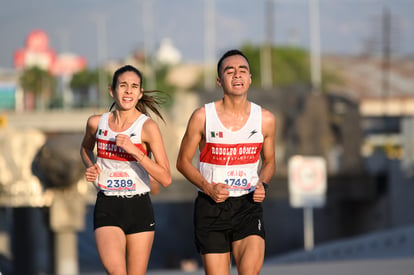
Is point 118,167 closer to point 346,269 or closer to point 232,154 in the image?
point 232,154

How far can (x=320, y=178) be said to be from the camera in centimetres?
2603

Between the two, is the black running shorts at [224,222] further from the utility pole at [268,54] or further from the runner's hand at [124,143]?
the utility pole at [268,54]

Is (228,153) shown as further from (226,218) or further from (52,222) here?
(52,222)

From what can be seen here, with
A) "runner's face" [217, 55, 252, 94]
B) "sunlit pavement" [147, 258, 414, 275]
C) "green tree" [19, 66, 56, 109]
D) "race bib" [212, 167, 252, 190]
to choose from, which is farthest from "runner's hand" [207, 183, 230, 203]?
"green tree" [19, 66, 56, 109]

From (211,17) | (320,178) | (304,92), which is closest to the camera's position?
(320,178)

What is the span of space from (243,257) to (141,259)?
0.77 meters

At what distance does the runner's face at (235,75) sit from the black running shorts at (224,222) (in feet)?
2.61

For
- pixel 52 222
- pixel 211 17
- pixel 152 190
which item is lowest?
pixel 52 222

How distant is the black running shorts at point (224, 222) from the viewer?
25.0 feet

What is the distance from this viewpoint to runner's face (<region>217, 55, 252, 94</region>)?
24.9 ft

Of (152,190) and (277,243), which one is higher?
(152,190)

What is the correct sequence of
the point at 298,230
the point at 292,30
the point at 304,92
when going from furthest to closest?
the point at 292,30, the point at 304,92, the point at 298,230

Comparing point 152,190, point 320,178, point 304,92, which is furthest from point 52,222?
point 304,92

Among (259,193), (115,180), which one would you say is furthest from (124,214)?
(259,193)
